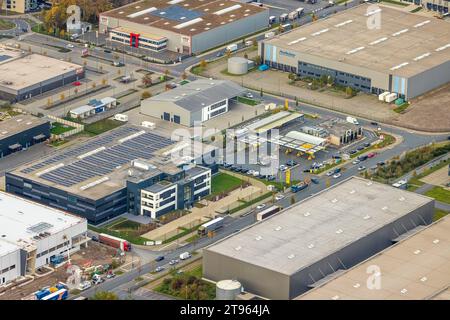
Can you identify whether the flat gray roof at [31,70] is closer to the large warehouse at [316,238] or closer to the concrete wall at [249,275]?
the large warehouse at [316,238]

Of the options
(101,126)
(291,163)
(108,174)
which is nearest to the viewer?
(108,174)

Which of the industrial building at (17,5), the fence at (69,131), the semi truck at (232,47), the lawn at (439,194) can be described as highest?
the industrial building at (17,5)

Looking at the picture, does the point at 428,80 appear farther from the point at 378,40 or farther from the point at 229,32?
the point at 229,32

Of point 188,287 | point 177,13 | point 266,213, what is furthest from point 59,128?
point 188,287

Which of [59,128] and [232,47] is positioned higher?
[232,47]

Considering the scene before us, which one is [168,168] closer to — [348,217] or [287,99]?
[348,217]

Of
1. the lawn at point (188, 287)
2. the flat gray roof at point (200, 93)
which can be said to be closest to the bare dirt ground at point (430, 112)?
the flat gray roof at point (200, 93)
